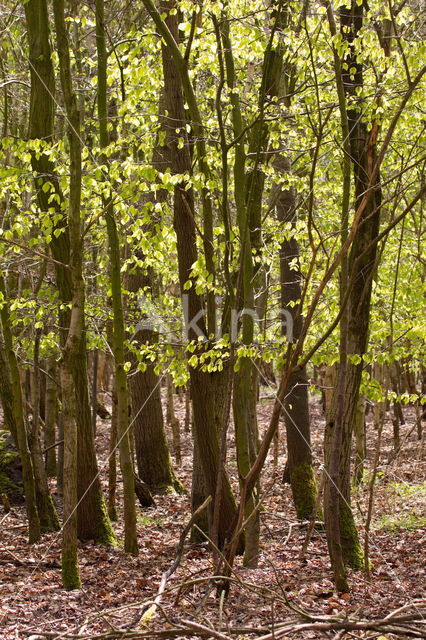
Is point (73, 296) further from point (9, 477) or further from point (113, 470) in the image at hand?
point (9, 477)

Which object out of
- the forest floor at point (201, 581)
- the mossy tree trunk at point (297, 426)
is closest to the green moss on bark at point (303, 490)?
the mossy tree trunk at point (297, 426)

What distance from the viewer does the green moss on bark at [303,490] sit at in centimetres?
997

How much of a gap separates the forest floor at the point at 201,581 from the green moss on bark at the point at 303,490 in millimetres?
365

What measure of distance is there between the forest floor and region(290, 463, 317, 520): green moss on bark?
36 centimetres

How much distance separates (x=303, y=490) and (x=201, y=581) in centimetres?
580

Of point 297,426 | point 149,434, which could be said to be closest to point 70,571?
point 297,426

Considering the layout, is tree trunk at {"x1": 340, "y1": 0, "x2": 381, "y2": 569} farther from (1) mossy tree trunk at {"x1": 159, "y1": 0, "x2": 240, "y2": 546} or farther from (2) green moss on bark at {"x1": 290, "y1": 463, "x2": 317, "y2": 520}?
(2) green moss on bark at {"x1": 290, "y1": 463, "x2": 317, "y2": 520}

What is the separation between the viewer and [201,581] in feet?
14.7

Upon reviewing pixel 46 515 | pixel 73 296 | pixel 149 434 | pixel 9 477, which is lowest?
pixel 46 515

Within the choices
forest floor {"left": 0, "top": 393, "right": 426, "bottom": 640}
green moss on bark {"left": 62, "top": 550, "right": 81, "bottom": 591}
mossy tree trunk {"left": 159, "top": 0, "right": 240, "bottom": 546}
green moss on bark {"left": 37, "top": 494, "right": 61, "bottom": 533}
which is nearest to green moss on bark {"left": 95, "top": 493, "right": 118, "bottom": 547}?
forest floor {"left": 0, "top": 393, "right": 426, "bottom": 640}

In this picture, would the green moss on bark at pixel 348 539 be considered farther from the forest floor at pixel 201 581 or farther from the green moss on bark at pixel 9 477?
the green moss on bark at pixel 9 477

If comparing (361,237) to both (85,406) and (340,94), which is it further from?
(85,406)

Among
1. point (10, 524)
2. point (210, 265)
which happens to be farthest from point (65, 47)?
point (10, 524)

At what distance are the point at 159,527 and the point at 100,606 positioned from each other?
3875 mm
